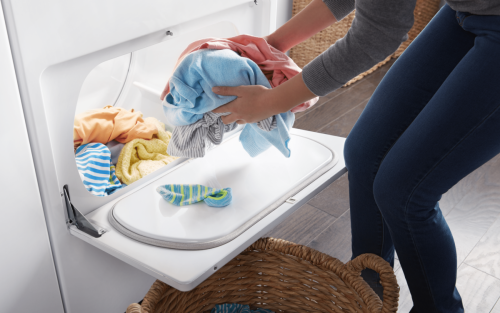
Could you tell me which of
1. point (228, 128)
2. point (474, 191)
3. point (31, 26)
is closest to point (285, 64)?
point (228, 128)

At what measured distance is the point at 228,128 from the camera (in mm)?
1041

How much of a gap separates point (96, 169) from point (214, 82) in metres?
0.36

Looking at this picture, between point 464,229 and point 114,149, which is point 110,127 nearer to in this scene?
point 114,149

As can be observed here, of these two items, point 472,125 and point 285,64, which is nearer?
point 472,125

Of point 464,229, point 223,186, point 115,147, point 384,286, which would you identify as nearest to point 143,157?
point 115,147

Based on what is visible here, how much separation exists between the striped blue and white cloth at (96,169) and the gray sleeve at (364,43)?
542mm

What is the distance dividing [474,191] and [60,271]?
1.39 m

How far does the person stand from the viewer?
27.4 inches

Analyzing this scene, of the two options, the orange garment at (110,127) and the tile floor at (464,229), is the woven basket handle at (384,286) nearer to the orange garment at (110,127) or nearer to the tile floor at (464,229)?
the tile floor at (464,229)

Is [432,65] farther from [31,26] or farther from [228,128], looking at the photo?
[31,26]

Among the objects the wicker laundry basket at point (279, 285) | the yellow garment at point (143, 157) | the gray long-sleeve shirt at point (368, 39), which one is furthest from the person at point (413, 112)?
the yellow garment at point (143, 157)

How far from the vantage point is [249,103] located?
866mm

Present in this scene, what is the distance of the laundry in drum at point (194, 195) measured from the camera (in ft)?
3.12

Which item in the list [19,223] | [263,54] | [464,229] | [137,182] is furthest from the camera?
[464,229]
